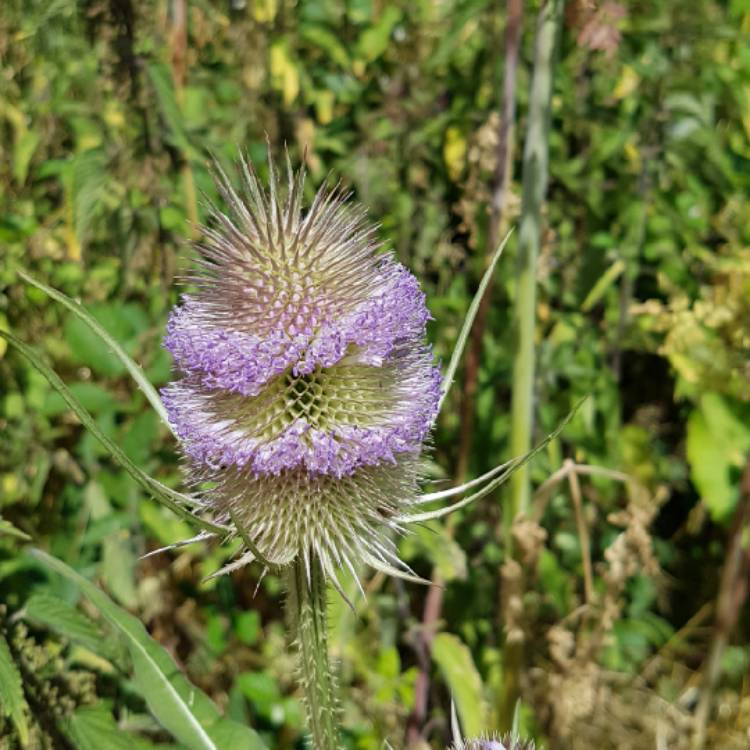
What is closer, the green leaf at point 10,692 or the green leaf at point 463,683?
the green leaf at point 10,692

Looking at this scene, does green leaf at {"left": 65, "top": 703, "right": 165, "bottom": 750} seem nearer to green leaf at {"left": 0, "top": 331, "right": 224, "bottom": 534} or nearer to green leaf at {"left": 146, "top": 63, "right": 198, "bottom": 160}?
green leaf at {"left": 0, "top": 331, "right": 224, "bottom": 534}

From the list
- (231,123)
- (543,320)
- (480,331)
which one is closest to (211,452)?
(480,331)

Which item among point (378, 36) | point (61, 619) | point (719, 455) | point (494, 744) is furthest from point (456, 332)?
point (494, 744)

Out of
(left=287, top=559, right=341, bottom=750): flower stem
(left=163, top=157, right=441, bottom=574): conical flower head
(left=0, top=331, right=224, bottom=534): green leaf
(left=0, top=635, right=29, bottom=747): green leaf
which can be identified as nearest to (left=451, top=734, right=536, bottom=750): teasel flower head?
(left=287, top=559, right=341, bottom=750): flower stem

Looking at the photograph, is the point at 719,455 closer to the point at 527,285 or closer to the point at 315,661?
the point at 527,285

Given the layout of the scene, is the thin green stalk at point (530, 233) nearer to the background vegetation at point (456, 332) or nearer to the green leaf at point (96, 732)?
the background vegetation at point (456, 332)

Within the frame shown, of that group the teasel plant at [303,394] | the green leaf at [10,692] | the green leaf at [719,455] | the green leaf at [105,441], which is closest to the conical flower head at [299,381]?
the teasel plant at [303,394]

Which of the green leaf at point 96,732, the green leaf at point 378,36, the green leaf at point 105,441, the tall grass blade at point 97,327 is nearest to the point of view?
the green leaf at point 105,441
